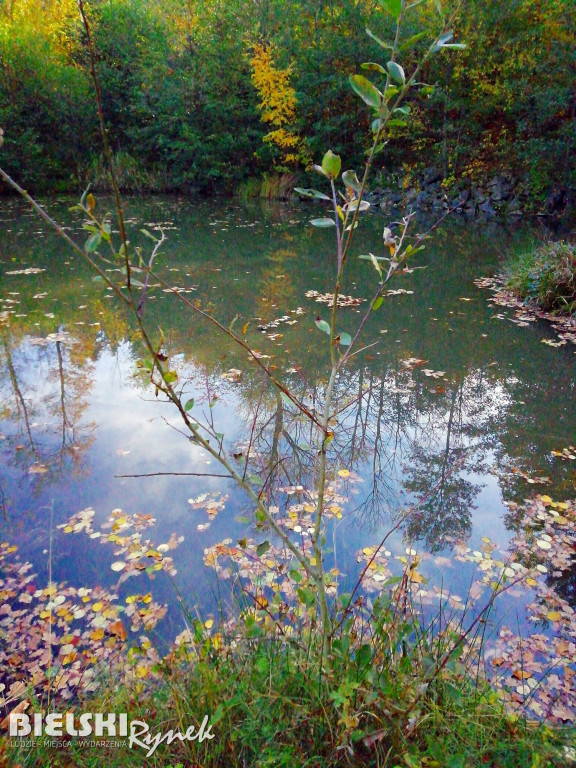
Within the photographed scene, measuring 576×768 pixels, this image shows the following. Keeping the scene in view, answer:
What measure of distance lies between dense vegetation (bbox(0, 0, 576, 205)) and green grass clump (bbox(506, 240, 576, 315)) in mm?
8425

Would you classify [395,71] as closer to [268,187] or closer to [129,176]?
[268,187]

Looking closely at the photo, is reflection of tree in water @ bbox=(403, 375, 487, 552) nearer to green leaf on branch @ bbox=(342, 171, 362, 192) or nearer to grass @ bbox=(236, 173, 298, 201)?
green leaf on branch @ bbox=(342, 171, 362, 192)

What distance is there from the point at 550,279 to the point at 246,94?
14947 mm

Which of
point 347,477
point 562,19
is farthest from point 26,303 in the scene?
point 562,19

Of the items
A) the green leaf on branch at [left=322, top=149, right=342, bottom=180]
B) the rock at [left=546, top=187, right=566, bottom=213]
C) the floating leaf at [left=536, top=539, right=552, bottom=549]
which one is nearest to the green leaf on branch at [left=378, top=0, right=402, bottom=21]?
the green leaf on branch at [left=322, top=149, right=342, bottom=180]

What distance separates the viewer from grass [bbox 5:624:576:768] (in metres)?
1.43

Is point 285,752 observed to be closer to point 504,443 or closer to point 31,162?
point 504,443

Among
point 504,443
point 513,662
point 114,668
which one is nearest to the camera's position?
point 114,668

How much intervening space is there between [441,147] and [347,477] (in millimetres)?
16032

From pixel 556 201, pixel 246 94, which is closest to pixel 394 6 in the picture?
pixel 556 201

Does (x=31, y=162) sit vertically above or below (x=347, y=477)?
above

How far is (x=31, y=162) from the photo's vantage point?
16406 millimetres

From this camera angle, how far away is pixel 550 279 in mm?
6625

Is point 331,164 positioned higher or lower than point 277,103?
lower
